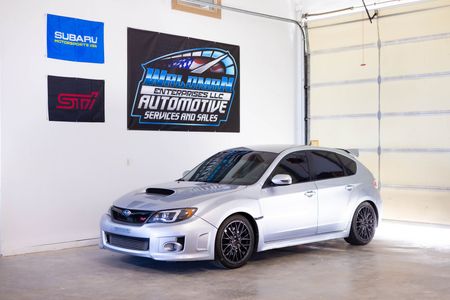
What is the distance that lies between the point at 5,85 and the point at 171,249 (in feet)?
11.7

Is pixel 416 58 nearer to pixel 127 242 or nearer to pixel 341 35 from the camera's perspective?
pixel 341 35

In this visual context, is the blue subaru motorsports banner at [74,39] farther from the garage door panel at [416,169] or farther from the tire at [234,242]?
the garage door panel at [416,169]

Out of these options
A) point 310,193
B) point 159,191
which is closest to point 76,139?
point 159,191

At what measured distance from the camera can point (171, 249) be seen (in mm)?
7020

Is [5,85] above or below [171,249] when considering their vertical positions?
above

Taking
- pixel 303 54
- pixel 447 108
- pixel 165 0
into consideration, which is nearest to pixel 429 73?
pixel 447 108

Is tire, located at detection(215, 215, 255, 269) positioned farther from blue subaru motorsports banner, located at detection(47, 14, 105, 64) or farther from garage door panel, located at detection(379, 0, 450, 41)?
garage door panel, located at detection(379, 0, 450, 41)

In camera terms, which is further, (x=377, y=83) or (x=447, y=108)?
(x=377, y=83)

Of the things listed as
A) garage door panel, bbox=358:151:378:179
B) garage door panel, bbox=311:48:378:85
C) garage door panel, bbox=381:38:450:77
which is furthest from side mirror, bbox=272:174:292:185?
garage door panel, bbox=311:48:378:85

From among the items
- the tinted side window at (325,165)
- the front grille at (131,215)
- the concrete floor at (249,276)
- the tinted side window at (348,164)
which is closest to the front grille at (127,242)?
the front grille at (131,215)

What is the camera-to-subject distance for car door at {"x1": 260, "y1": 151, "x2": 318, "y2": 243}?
25.5 ft

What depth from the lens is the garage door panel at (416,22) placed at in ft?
36.5

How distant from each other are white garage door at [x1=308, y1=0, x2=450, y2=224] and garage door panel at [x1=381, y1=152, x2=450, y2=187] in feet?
0.06

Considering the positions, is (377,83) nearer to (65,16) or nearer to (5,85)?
(65,16)
